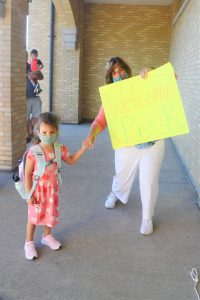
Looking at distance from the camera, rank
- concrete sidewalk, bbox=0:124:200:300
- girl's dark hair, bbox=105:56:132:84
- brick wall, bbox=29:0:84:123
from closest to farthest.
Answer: concrete sidewalk, bbox=0:124:200:300, girl's dark hair, bbox=105:56:132:84, brick wall, bbox=29:0:84:123

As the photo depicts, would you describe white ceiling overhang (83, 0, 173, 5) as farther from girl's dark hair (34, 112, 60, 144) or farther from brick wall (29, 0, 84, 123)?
girl's dark hair (34, 112, 60, 144)

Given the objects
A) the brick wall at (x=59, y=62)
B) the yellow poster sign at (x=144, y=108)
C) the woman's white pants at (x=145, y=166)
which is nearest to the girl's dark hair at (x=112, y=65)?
the yellow poster sign at (x=144, y=108)

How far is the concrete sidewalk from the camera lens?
8.41 ft

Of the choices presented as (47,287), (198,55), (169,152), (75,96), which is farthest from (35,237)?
(75,96)

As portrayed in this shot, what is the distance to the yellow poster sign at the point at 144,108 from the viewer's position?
3146mm

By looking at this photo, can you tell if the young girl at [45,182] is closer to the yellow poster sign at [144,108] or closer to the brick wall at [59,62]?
the yellow poster sign at [144,108]

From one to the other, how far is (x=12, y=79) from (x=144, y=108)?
260 cm

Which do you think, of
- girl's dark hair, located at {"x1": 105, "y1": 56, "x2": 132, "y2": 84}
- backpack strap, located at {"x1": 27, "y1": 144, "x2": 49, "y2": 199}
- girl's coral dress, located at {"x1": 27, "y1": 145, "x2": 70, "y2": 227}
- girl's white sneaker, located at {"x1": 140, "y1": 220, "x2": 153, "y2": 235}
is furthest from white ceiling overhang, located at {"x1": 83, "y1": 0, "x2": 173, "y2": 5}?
backpack strap, located at {"x1": 27, "y1": 144, "x2": 49, "y2": 199}

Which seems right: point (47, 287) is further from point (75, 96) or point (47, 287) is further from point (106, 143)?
point (75, 96)

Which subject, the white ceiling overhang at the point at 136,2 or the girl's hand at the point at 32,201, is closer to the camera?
the girl's hand at the point at 32,201

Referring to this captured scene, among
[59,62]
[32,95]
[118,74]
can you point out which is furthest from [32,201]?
[59,62]

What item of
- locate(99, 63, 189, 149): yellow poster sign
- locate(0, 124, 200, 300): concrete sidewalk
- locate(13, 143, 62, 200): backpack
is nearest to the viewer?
locate(0, 124, 200, 300): concrete sidewalk

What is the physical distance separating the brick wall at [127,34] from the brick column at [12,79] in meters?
6.64

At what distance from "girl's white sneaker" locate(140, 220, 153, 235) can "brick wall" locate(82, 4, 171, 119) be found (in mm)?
9187
